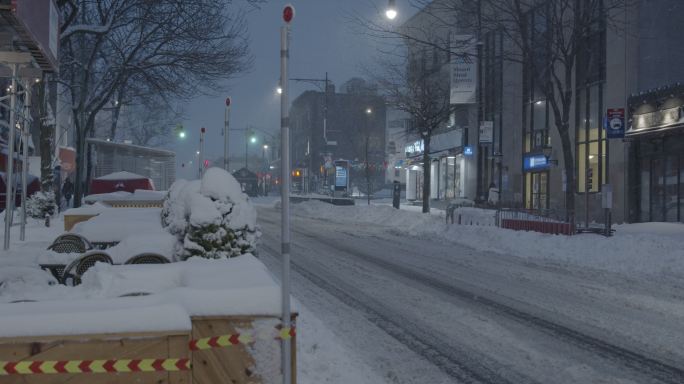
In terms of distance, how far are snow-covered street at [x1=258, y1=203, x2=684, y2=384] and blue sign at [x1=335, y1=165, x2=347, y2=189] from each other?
33425 mm

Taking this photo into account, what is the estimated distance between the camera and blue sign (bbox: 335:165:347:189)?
163 ft

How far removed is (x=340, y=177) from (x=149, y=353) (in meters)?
45.9

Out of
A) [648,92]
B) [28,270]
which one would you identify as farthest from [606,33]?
[28,270]

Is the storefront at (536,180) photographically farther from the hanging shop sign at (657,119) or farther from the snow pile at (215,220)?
the snow pile at (215,220)

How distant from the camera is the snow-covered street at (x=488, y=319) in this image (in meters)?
6.42

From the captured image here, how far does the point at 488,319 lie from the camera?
8.80 meters

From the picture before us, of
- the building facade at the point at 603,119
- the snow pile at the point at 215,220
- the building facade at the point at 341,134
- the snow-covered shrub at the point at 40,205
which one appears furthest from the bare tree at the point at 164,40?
the building facade at the point at 341,134

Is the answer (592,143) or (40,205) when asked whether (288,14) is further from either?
(592,143)

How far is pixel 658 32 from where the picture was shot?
2577cm

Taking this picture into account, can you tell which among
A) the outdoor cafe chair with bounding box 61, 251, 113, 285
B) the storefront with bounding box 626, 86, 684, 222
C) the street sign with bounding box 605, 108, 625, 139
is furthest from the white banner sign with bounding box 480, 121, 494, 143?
the outdoor cafe chair with bounding box 61, 251, 113, 285

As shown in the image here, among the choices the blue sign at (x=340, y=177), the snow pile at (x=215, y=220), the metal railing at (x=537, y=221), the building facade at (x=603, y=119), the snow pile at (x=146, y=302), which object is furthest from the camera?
the blue sign at (x=340, y=177)

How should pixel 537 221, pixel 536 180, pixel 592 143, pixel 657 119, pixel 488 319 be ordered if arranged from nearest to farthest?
pixel 488 319
pixel 537 221
pixel 657 119
pixel 592 143
pixel 536 180

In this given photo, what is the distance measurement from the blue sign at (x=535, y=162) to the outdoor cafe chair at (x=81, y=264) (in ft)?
90.2

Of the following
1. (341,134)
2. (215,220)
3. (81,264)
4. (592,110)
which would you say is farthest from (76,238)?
(341,134)
